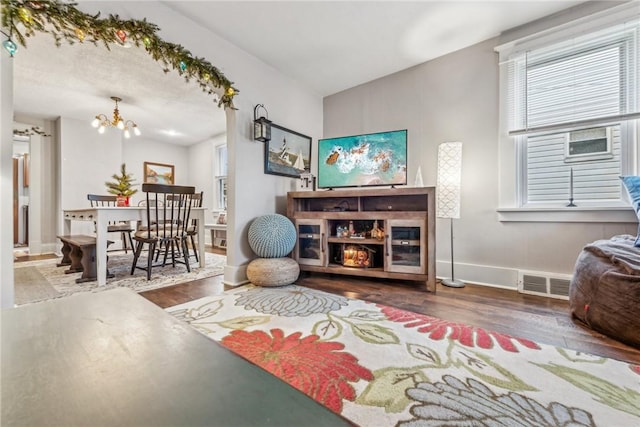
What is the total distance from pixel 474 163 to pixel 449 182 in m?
0.44

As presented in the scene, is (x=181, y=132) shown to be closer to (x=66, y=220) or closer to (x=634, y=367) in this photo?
(x=66, y=220)

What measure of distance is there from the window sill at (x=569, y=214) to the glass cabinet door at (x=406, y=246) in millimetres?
844

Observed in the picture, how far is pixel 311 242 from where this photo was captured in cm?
288

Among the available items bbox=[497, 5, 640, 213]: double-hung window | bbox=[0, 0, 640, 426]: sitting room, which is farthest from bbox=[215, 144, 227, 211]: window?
bbox=[497, 5, 640, 213]: double-hung window

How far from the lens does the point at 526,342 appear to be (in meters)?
1.42

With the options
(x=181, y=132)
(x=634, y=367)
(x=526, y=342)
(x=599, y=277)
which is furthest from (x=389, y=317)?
(x=181, y=132)

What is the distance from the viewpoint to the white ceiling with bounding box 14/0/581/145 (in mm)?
2166

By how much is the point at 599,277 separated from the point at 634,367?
0.54 meters

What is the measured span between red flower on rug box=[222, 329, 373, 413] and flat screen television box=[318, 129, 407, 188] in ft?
5.70

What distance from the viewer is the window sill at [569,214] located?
1998 mm

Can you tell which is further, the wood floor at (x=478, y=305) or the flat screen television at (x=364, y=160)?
the flat screen television at (x=364, y=160)

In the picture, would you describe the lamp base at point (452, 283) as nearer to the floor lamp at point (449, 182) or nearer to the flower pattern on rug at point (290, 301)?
the floor lamp at point (449, 182)

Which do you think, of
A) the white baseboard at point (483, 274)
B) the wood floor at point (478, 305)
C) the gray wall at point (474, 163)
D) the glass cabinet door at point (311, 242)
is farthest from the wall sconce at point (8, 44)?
the white baseboard at point (483, 274)

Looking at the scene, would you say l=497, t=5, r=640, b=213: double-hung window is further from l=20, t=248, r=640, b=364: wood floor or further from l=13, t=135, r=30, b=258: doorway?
l=13, t=135, r=30, b=258: doorway
